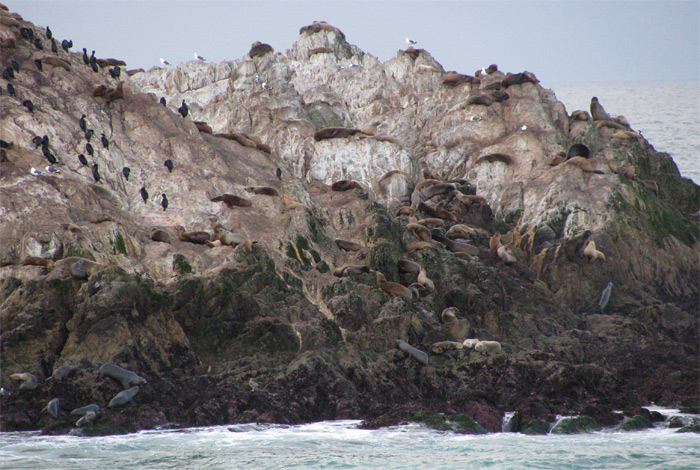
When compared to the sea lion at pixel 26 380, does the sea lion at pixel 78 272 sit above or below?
above

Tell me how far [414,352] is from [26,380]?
8087 mm

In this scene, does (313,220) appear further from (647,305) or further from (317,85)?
(317,85)

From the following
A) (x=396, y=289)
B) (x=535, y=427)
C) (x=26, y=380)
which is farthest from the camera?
(x=396, y=289)

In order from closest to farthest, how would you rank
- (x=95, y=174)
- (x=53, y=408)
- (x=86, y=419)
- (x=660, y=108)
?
(x=86, y=419)
(x=53, y=408)
(x=95, y=174)
(x=660, y=108)

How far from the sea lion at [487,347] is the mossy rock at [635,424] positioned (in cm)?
391

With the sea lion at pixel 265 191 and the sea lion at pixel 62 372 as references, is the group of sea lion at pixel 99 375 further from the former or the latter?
the sea lion at pixel 265 191

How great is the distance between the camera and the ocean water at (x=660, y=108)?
54.6m

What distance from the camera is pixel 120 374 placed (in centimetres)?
1480

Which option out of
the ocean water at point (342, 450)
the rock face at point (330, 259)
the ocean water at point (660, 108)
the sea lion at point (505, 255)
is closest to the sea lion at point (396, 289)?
the rock face at point (330, 259)

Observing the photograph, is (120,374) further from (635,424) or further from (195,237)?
(635,424)

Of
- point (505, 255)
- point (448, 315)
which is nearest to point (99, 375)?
point (448, 315)

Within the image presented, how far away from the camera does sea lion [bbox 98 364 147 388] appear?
1473 centimetres

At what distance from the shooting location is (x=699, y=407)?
16312 mm

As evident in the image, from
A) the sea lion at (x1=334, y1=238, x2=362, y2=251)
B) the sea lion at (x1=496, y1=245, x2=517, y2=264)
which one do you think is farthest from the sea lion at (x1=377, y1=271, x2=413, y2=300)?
the sea lion at (x1=496, y1=245, x2=517, y2=264)
